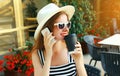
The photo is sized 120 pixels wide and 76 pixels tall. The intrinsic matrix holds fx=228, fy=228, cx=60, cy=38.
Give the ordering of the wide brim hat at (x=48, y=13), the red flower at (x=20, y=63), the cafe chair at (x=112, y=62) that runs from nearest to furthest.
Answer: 1. the wide brim hat at (x=48, y=13)
2. the cafe chair at (x=112, y=62)
3. the red flower at (x=20, y=63)

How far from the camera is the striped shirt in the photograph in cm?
176

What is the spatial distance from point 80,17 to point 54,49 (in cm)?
347

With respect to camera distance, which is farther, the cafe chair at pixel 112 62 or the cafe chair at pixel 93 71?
the cafe chair at pixel 112 62

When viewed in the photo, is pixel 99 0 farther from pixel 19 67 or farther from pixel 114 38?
pixel 19 67

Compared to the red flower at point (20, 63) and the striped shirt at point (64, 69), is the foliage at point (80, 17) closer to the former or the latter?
the red flower at point (20, 63)

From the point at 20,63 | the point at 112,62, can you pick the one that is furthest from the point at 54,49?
the point at 20,63

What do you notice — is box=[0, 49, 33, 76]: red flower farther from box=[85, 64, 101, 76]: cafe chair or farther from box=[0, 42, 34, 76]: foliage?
box=[85, 64, 101, 76]: cafe chair

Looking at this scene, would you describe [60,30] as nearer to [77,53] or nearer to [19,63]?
[77,53]

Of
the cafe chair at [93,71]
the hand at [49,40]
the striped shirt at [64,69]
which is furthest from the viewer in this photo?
the cafe chair at [93,71]

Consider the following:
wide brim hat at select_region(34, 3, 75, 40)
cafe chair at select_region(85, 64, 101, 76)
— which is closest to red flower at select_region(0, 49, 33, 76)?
cafe chair at select_region(85, 64, 101, 76)

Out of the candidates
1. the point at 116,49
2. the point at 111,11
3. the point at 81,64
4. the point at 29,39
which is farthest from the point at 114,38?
the point at 111,11

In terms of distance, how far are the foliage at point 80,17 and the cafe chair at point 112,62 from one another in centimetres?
198

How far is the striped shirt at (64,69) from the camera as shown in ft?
5.76

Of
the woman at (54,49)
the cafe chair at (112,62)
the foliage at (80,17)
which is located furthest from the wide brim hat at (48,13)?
the foliage at (80,17)
